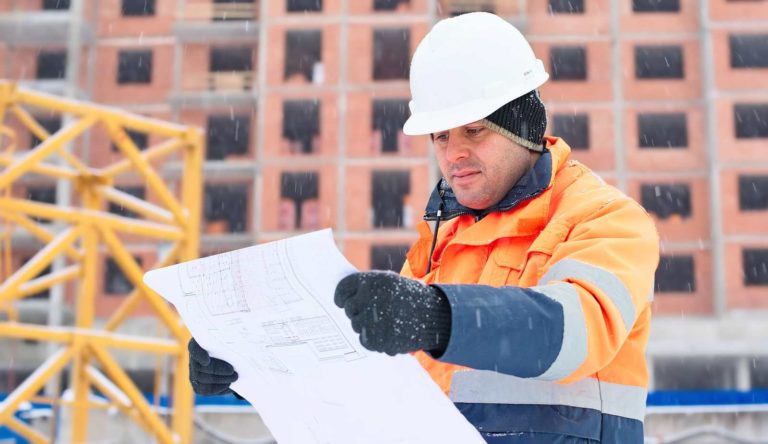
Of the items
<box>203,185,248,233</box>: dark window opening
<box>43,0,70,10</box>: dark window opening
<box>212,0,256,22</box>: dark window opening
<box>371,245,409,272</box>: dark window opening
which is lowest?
<box>371,245,409,272</box>: dark window opening

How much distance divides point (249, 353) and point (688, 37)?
29.5 meters

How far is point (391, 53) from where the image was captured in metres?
30.2

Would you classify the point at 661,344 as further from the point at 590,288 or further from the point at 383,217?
the point at 590,288

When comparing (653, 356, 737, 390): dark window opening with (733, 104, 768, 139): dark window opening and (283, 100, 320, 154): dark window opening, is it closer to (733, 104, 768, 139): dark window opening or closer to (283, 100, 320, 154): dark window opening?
(733, 104, 768, 139): dark window opening

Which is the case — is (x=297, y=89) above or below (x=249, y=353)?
below

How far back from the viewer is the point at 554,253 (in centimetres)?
160

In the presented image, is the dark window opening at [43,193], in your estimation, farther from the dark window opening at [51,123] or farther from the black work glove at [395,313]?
the black work glove at [395,313]

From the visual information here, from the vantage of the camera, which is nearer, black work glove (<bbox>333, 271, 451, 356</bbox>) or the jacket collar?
black work glove (<bbox>333, 271, 451, 356</bbox>)

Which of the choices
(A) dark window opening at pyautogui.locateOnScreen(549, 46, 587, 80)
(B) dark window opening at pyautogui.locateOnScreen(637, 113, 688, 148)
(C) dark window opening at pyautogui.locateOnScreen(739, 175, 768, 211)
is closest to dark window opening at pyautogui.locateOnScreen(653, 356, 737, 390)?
(C) dark window opening at pyautogui.locateOnScreen(739, 175, 768, 211)

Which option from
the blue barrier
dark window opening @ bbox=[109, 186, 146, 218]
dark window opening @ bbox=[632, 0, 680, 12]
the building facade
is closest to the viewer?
the blue barrier

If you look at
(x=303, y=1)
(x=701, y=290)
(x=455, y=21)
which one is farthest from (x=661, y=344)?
(x=455, y=21)

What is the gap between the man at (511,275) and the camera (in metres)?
1.30

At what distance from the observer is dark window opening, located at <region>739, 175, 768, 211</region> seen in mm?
27625

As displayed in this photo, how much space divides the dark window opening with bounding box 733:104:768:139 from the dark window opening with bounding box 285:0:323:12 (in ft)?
45.0
